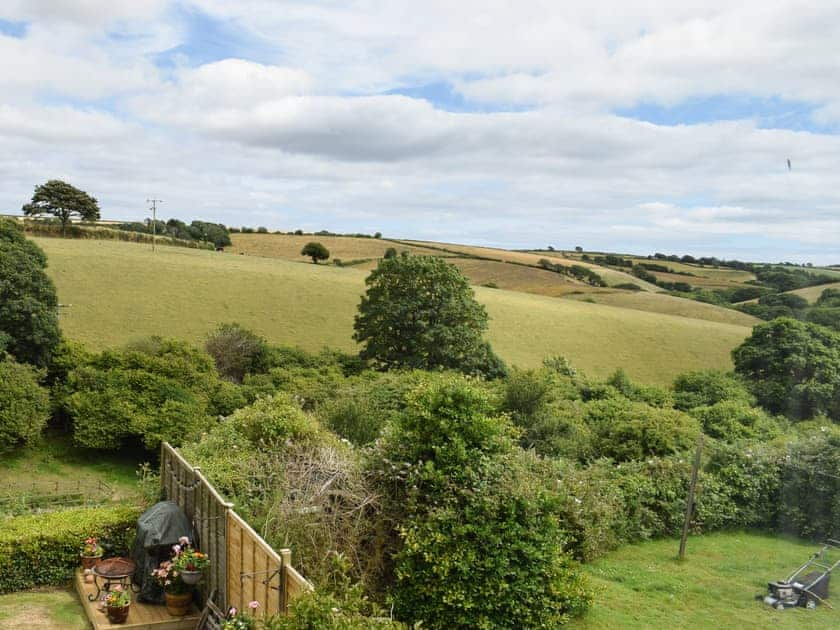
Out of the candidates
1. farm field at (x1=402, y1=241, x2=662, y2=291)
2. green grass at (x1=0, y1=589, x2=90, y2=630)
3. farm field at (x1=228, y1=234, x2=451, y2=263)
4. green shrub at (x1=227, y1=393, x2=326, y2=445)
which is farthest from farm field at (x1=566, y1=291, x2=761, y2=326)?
green grass at (x1=0, y1=589, x2=90, y2=630)

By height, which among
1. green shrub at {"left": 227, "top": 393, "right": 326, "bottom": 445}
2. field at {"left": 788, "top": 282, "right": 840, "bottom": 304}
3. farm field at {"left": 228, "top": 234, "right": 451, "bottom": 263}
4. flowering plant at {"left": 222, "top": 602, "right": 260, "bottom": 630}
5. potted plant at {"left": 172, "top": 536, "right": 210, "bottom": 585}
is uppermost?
farm field at {"left": 228, "top": 234, "right": 451, "bottom": 263}

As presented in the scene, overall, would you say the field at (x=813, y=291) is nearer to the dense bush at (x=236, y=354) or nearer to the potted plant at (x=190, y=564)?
the dense bush at (x=236, y=354)

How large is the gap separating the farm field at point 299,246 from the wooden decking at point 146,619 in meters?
54.0

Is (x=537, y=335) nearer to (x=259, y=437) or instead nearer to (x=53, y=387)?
(x=53, y=387)

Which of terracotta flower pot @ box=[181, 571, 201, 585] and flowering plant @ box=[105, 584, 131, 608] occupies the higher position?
terracotta flower pot @ box=[181, 571, 201, 585]

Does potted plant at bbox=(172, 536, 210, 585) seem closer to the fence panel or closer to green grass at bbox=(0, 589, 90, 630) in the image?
the fence panel

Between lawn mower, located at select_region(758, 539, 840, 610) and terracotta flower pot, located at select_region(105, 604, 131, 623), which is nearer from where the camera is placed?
terracotta flower pot, located at select_region(105, 604, 131, 623)

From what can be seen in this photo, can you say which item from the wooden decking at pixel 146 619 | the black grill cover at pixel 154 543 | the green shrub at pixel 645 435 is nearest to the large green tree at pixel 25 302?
the black grill cover at pixel 154 543

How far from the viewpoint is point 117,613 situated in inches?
375

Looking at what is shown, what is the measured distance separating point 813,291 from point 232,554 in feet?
102

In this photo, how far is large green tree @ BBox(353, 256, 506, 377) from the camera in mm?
33406

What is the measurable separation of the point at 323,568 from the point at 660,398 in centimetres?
2817

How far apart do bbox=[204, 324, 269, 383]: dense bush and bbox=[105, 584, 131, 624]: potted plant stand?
25.0 meters

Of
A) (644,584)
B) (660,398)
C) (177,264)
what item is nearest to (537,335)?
(660,398)
